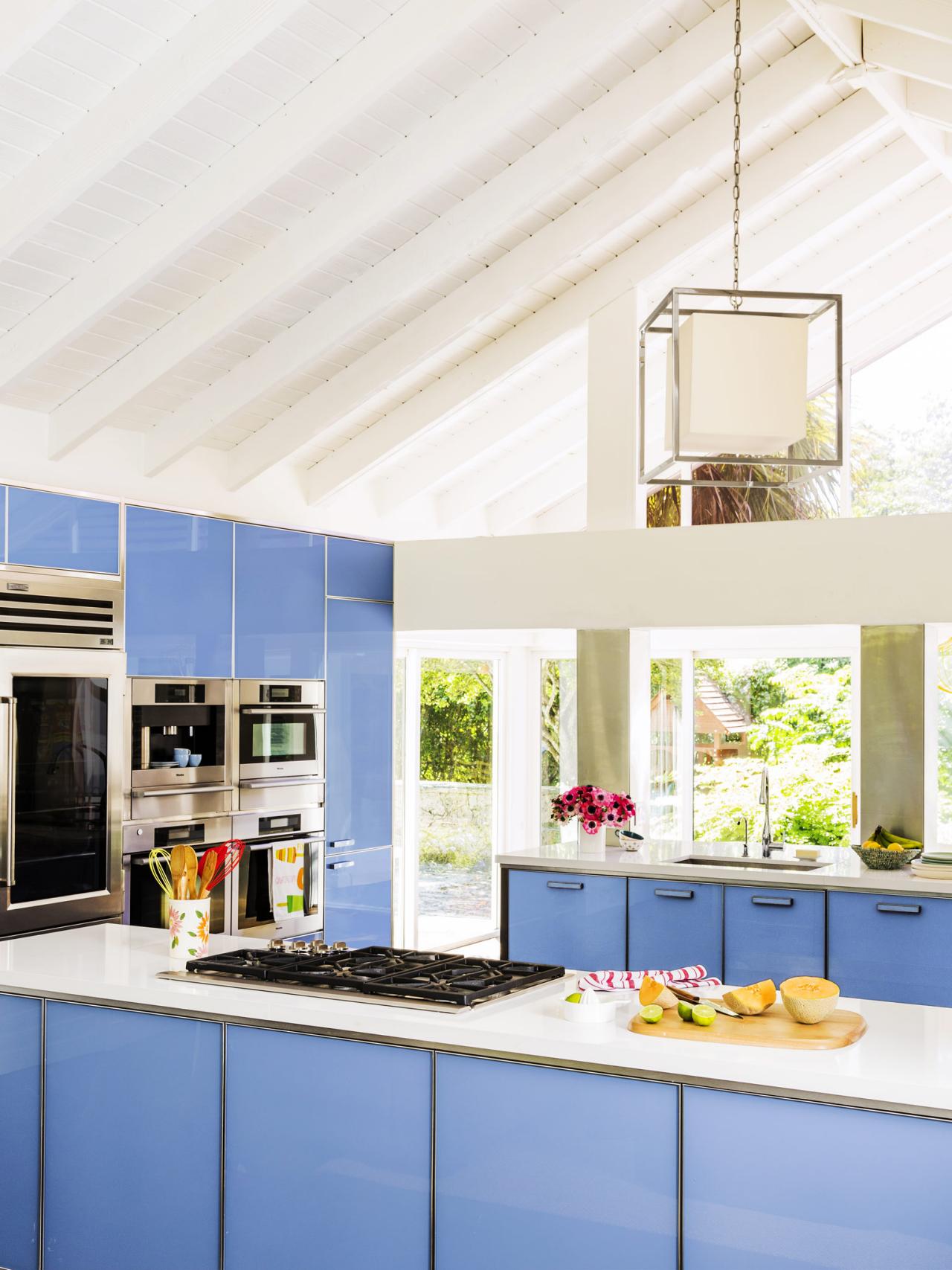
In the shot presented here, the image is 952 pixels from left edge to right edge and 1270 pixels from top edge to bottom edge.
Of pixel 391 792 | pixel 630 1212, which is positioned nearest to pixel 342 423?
pixel 391 792

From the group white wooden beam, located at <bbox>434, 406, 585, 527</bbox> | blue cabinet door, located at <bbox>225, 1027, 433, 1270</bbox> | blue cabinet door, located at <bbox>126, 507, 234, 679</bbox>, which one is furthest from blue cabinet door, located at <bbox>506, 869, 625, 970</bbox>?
white wooden beam, located at <bbox>434, 406, 585, 527</bbox>

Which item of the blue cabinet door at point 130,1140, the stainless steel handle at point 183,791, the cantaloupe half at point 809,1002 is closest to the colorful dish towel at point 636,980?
the cantaloupe half at point 809,1002

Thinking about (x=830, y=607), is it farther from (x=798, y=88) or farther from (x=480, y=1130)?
Result: (x=480, y=1130)

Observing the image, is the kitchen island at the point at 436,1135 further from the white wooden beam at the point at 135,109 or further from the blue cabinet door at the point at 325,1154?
the white wooden beam at the point at 135,109

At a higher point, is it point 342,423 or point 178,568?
point 342,423

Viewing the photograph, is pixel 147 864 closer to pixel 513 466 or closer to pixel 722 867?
pixel 722 867

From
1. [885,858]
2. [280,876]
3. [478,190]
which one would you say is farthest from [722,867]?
[478,190]

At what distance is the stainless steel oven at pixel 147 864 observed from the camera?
5.28 m

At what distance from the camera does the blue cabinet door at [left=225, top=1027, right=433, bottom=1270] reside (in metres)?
2.82

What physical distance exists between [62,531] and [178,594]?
0.66m

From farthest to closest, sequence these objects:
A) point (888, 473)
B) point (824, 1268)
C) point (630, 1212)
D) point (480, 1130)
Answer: point (888, 473)
point (480, 1130)
point (630, 1212)
point (824, 1268)

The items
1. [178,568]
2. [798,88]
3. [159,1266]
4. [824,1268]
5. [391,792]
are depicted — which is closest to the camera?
[824,1268]

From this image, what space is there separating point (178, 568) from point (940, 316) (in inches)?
173

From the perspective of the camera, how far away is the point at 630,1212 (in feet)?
8.48
